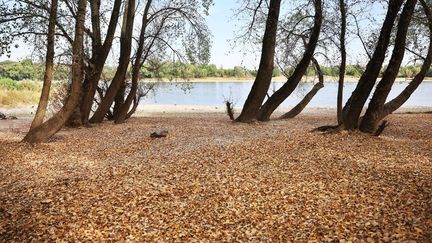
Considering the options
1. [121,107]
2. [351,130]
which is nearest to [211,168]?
[351,130]

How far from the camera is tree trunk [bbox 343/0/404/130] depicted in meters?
10.3

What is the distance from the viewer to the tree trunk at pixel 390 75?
10.2m

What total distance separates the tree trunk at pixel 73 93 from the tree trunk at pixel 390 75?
7.85 meters

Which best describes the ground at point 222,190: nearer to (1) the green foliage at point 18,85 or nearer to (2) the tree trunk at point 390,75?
(2) the tree trunk at point 390,75

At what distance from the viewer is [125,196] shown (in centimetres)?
659

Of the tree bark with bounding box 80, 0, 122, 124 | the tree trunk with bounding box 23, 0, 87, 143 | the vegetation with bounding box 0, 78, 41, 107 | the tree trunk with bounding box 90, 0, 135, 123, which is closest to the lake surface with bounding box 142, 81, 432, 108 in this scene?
the tree trunk with bounding box 90, 0, 135, 123

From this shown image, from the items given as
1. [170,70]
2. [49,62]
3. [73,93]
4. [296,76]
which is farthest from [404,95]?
[170,70]

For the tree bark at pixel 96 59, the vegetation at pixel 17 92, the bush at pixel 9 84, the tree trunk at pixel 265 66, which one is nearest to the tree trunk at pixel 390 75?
the tree trunk at pixel 265 66

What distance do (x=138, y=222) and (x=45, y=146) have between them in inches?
242

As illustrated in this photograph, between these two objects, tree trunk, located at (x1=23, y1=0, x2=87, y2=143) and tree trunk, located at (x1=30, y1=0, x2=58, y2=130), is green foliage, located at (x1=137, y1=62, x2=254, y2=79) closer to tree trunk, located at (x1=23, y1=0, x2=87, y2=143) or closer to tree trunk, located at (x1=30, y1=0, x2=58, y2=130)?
tree trunk, located at (x1=23, y1=0, x2=87, y2=143)

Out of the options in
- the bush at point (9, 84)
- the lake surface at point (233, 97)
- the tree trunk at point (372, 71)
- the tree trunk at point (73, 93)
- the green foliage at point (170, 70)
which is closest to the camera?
the tree trunk at point (372, 71)

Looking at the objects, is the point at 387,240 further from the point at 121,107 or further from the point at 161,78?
the point at 161,78

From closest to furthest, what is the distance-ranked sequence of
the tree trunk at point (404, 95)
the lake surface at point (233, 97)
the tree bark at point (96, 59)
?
the tree trunk at point (404, 95) < the tree bark at point (96, 59) < the lake surface at point (233, 97)

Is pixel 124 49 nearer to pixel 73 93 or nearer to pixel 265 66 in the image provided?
pixel 73 93
